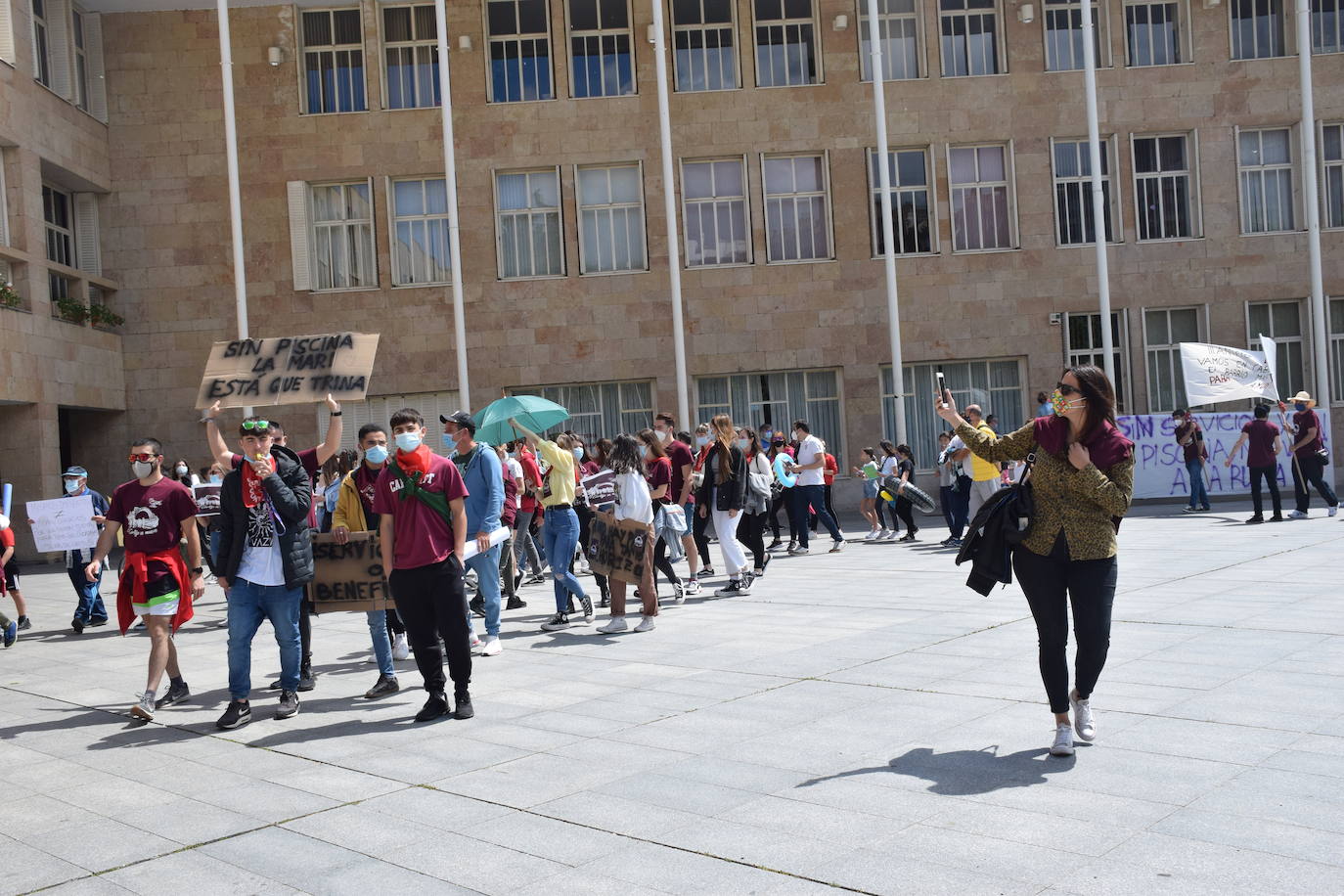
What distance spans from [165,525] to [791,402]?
19.1 metres

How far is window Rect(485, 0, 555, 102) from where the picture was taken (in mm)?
25969

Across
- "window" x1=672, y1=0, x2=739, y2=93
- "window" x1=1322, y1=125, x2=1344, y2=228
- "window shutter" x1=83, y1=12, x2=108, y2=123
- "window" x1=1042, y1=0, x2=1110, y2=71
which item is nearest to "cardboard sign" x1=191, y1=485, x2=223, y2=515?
"window shutter" x1=83, y1=12, x2=108, y2=123

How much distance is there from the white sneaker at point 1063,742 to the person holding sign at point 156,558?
5.37 m

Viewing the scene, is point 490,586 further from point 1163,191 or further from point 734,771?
point 1163,191

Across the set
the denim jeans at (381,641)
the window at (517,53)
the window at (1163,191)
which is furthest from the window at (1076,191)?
the denim jeans at (381,641)

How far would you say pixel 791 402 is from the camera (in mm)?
26094

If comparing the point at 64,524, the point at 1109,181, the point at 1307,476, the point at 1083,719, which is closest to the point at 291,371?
the point at 64,524

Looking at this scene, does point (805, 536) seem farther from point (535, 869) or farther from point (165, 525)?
point (535, 869)

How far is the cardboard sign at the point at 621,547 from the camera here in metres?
10.5

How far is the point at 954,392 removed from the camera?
1028 inches

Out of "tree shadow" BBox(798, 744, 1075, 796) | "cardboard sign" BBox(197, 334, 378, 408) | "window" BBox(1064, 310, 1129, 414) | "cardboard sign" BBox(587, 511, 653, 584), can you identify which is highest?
"window" BBox(1064, 310, 1129, 414)

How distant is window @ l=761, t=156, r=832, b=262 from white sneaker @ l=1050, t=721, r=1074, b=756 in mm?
20992

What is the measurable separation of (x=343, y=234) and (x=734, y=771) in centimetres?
2230

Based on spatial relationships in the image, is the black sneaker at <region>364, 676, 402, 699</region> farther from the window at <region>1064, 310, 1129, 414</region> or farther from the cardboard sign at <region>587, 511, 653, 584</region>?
the window at <region>1064, 310, 1129, 414</region>
